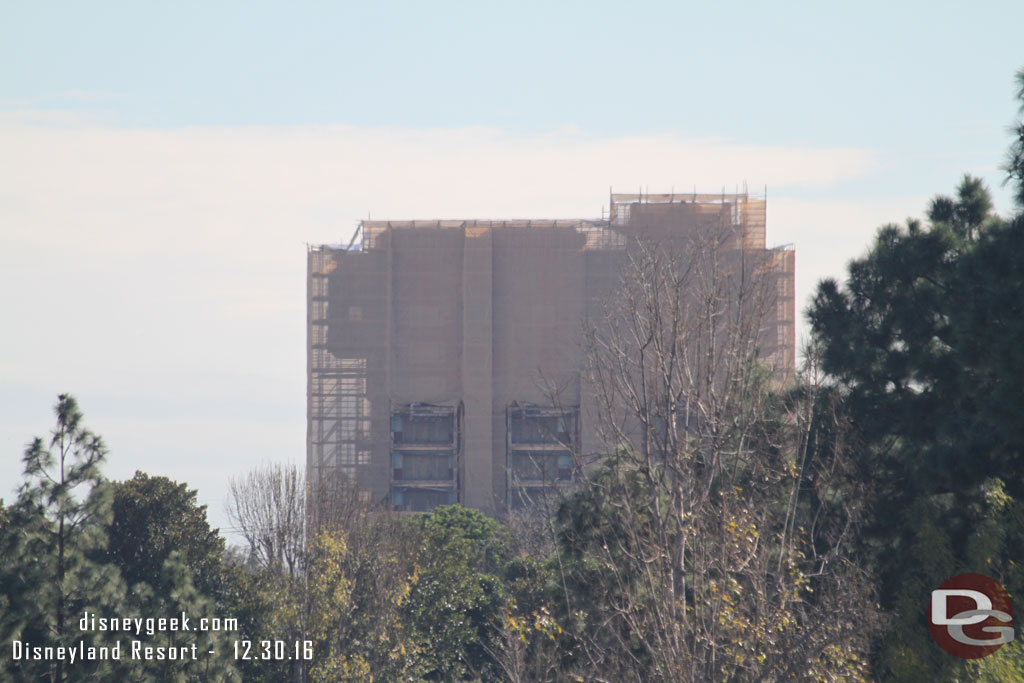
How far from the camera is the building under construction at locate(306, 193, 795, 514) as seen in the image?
89.7 metres

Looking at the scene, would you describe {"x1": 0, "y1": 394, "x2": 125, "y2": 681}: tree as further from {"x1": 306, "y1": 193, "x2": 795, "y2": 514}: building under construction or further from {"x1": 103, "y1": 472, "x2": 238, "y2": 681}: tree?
{"x1": 306, "y1": 193, "x2": 795, "y2": 514}: building under construction

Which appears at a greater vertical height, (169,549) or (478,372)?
(478,372)

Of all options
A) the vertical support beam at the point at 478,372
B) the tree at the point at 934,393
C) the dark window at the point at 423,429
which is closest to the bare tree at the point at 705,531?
the tree at the point at 934,393

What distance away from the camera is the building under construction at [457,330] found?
8969 cm

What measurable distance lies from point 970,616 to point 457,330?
74.8 metres

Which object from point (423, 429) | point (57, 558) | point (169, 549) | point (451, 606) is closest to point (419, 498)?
point (423, 429)

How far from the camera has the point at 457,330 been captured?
9131 cm

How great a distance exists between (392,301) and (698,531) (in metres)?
76.0

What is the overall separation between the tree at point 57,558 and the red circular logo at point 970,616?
21.2 metres

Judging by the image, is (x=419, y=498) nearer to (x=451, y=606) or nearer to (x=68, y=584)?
(x=451, y=606)

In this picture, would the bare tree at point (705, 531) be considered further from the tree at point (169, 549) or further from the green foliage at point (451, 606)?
the green foliage at point (451, 606)

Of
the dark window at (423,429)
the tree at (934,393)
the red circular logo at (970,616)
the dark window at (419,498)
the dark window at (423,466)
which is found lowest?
the dark window at (419,498)

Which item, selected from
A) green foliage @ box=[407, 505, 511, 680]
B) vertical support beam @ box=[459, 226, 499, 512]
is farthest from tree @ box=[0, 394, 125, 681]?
vertical support beam @ box=[459, 226, 499, 512]

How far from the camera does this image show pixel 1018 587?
1611 cm
